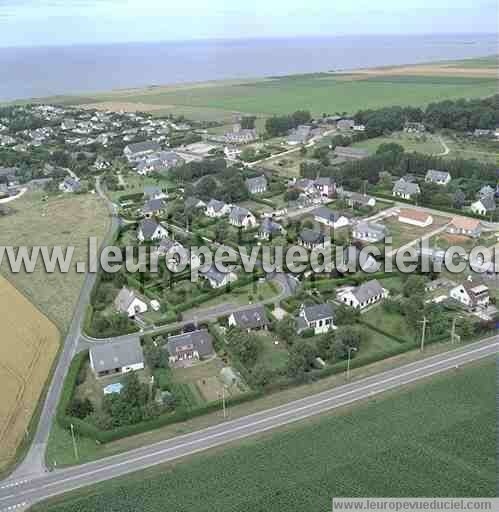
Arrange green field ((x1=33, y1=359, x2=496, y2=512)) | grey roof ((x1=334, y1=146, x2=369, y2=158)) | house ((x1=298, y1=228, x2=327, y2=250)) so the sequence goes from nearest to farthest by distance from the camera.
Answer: green field ((x1=33, y1=359, x2=496, y2=512)), house ((x1=298, y1=228, x2=327, y2=250)), grey roof ((x1=334, y1=146, x2=369, y2=158))

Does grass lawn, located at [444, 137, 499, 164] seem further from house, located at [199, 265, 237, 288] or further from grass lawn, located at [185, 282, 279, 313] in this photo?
house, located at [199, 265, 237, 288]

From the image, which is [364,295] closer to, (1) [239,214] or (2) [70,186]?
(1) [239,214]

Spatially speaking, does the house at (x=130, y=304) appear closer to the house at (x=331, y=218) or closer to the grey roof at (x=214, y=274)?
the grey roof at (x=214, y=274)

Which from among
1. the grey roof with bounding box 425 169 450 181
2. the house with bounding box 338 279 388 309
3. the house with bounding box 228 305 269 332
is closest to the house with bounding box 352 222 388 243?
the house with bounding box 338 279 388 309

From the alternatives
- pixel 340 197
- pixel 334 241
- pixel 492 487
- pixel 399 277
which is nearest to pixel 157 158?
pixel 340 197

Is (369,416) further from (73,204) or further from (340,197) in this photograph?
(73,204)

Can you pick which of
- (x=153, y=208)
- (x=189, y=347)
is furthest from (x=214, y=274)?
(x=153, y=208)
